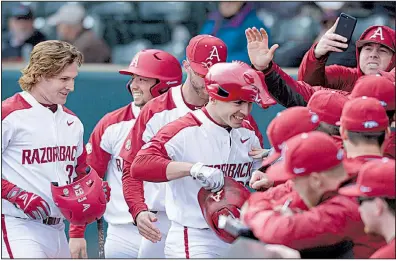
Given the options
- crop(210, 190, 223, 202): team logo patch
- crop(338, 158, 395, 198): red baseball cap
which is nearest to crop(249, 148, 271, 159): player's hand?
crop(210, 190, 223, 202): team logo patch

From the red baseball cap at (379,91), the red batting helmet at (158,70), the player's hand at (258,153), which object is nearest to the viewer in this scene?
the red baseball cap at (379,91)

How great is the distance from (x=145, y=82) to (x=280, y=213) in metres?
2.55

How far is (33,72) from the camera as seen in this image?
5770 mm

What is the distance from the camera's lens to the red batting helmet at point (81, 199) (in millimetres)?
5680

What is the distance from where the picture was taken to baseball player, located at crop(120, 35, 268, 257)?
5.90 m

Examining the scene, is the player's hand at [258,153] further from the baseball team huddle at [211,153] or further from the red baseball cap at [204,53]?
the red baseball cap at [204,53]

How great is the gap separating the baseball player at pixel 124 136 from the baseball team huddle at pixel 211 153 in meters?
0.01

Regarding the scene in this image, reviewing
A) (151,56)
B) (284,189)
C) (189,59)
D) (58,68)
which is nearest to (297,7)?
(151,56)

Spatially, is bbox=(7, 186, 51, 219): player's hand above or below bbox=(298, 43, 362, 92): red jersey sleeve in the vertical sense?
below

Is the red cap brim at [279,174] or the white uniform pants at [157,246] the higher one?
the red cap brim at [279,174]

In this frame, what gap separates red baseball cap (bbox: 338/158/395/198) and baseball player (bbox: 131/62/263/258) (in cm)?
131

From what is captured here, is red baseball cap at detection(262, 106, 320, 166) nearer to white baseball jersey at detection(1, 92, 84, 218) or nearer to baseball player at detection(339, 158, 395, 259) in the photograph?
baseball player at detection(339, 158, 395, 259)

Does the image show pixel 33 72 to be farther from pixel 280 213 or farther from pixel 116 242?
pixel 280 213

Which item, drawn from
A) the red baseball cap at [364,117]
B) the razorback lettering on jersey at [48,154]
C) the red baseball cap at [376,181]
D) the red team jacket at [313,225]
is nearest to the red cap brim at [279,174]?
the red team jacket at [313,225]
